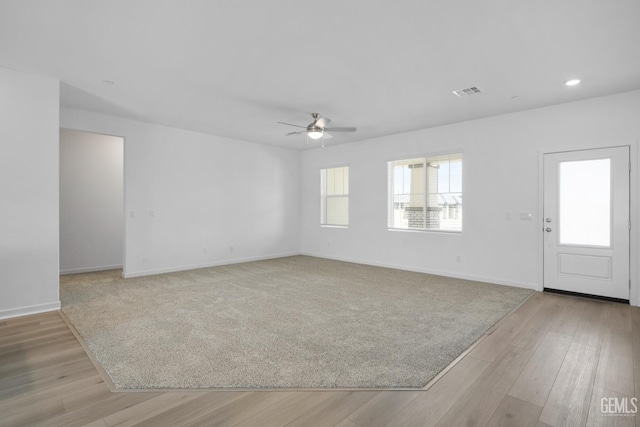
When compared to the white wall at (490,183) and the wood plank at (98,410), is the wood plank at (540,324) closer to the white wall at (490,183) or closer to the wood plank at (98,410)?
the white wall at (490,183)

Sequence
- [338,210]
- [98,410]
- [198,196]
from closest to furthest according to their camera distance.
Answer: [98,410], [198,196], [338,210]

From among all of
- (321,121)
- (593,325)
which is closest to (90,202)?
(321,121)

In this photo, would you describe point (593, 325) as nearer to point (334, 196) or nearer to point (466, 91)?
point (466, 91)

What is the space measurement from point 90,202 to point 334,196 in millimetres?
5170

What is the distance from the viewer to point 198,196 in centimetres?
647

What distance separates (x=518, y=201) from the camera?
495 centimetres

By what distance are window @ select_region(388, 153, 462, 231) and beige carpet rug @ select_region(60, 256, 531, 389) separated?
1.14 meters

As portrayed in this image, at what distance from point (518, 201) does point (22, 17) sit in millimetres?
6218

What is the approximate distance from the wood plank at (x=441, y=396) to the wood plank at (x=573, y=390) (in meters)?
0.45

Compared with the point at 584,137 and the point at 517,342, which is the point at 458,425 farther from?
the point at 584,137

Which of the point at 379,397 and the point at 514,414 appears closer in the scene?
the point at 514,414

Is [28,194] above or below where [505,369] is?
above

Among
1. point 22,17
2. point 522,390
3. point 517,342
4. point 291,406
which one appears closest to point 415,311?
point 517,342

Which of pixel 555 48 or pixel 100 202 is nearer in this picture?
pixel 555 48
